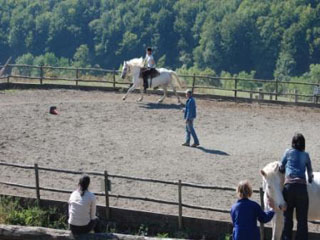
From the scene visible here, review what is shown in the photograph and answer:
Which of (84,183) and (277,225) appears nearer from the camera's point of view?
(84,183)

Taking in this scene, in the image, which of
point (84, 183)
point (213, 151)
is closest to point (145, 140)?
point (213, 151)

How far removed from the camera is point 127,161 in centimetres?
1833

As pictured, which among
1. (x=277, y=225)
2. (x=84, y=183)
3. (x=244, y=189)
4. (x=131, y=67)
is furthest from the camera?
(x=131, y=67)

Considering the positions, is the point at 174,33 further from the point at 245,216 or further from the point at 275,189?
the point at 245,216

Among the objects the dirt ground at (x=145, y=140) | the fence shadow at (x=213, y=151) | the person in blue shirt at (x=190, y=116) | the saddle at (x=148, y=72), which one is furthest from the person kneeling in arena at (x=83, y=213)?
the saddle at (x=148, y=72)

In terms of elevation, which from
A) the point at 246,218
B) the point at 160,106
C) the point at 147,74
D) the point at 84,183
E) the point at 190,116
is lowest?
the point at 246,218

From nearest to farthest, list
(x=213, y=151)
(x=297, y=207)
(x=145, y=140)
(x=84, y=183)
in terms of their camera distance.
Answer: (x=297, y=207), (x=84, y=183), (x=213, y=151), (x=145, y=140)

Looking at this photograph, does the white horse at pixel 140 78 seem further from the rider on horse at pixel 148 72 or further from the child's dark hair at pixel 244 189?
the child's dark hair at pixel 244 189

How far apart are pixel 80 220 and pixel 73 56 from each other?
104 metres

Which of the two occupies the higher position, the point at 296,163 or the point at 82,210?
the point at 296,163

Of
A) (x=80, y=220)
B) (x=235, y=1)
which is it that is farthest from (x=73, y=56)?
(x=80, y=220)

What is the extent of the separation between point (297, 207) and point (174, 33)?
353 feet

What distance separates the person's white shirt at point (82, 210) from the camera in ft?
35.3

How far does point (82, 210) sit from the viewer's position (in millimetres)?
10820
